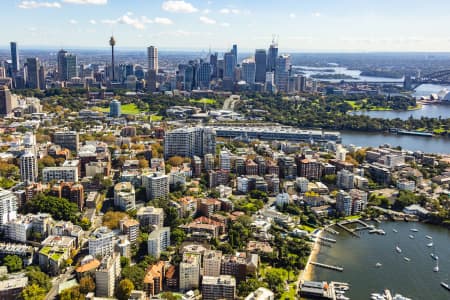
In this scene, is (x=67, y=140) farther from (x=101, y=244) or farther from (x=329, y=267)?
(x=329, y=267)

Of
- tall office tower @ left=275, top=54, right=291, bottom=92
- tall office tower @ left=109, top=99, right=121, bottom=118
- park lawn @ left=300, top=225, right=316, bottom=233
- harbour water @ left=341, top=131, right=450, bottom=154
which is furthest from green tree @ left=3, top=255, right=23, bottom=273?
tall office tower @ left=275, top=54, right=291, bottom=92

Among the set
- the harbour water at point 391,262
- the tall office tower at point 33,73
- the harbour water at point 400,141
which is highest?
the tall office tower at point 33,73

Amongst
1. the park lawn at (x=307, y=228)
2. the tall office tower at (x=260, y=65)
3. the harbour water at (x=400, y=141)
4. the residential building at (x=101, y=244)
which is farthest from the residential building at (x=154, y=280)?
the tall office tower at (x=260, y=65)

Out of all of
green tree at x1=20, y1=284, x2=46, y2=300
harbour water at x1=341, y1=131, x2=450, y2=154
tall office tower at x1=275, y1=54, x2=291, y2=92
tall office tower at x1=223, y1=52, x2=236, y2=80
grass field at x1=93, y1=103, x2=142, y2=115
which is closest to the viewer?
green tree at x1=20, y1=284, x2=46, y2=300

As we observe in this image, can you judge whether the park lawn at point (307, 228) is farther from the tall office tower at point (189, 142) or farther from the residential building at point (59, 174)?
the residential building at point (59, 174)

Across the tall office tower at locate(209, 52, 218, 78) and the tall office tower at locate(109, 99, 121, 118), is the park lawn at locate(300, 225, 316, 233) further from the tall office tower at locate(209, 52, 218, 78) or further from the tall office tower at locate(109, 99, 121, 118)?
the tall office tower at locate(209, 52, 218, 78)

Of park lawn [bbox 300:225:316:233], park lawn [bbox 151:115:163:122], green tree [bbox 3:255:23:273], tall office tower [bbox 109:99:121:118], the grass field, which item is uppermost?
tall office tower [bbox 109:99:121:118]
